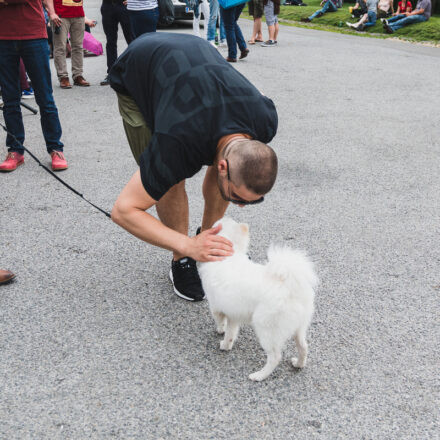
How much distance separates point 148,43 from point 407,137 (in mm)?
3896

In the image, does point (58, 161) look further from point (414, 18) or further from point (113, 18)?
point (414, 18)

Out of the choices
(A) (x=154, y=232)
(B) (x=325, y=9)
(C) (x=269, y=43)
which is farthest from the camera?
(B) (x=325, y=9)

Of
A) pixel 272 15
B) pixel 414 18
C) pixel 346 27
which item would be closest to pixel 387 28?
pixel 414 18

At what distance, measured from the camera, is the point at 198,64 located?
211 centimetres

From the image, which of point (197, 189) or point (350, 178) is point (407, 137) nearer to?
point (350, 178)

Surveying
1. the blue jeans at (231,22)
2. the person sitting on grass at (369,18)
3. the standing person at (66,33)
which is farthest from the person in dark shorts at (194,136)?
the person sitting on grass at (369,18)

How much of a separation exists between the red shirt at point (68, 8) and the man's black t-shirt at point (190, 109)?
5.51 metres

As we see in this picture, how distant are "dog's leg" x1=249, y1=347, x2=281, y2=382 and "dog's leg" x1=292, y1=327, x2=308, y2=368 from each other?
0.34 ft

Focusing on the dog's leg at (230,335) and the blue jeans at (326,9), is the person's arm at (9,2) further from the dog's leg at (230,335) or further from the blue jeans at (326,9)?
the blue jeans at (326,9)

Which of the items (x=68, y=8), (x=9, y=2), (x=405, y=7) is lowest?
(x=405, y=7)

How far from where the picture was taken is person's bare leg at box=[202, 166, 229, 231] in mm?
2701

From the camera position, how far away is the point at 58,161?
14.4ft

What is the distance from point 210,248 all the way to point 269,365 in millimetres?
Result: 602

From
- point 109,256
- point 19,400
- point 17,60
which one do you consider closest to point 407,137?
point 109,256
